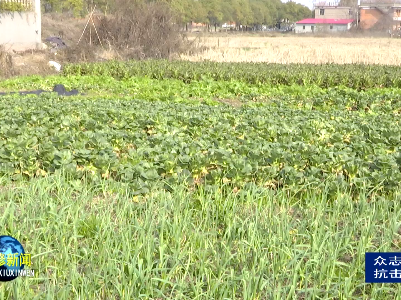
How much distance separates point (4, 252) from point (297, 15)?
115m

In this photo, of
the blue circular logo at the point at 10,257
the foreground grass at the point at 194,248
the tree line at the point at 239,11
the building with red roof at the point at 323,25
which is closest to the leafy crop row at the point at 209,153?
the foreground grass at the point at 194,248

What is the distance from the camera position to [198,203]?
5043 millimetres

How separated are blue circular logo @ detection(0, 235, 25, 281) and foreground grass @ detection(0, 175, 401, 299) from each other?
0.09 meters

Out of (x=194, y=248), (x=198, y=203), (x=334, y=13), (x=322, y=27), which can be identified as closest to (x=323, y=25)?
(x=322, y=27)

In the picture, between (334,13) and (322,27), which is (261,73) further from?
(334,13)

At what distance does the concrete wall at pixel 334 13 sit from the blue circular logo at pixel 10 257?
99.3m

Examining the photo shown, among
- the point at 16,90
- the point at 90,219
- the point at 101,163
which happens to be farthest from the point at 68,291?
the point at 16,90

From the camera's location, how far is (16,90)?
1590cm

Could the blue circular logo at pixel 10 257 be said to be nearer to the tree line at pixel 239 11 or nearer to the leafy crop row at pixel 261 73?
the leafy crop row at pixel 261 73

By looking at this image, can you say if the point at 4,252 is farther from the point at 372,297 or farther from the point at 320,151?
the point at 320,151

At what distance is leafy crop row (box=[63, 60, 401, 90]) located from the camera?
17.5 meters

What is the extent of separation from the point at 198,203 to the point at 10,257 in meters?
1.94

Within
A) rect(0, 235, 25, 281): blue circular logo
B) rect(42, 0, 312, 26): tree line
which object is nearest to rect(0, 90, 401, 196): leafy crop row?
rect(0, 235, 25, 281): blue circular logo

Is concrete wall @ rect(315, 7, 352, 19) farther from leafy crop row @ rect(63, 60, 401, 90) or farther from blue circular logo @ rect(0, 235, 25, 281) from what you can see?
blue circular logo @ rect(0, 235, 25, 281)
